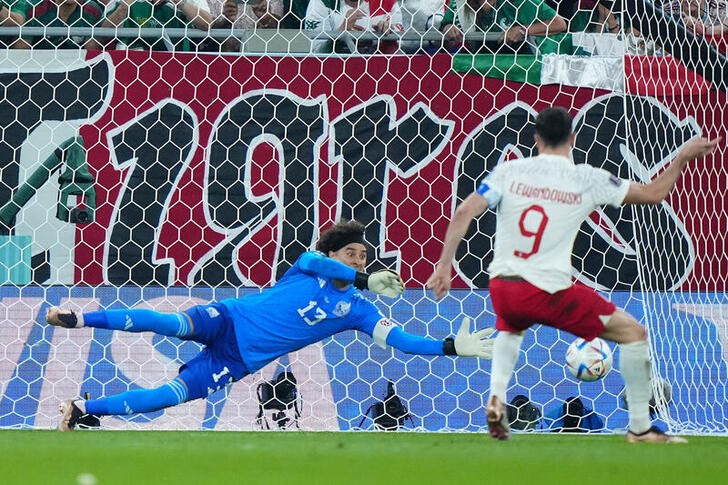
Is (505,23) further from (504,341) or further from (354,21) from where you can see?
(504,341)

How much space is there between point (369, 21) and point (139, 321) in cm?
331

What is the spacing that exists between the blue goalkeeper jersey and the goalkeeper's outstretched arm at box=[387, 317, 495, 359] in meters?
0.15

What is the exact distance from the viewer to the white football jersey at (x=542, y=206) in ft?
18.3

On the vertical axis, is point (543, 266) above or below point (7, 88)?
below

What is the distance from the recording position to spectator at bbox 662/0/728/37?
9116mm

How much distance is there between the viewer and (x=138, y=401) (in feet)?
23.7

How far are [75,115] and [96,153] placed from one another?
1.05 ft

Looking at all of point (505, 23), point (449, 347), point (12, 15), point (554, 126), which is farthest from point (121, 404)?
point (505, 23)

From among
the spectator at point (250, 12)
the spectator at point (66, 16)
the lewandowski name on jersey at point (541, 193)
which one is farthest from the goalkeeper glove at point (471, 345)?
the spectator at point (66, 16)

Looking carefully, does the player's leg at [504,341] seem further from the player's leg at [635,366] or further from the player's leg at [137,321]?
the player's leg at [137,321]

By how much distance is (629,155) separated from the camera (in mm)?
8945

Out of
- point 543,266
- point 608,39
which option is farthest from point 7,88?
point 543,266

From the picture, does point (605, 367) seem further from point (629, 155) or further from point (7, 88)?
point (7, 88)

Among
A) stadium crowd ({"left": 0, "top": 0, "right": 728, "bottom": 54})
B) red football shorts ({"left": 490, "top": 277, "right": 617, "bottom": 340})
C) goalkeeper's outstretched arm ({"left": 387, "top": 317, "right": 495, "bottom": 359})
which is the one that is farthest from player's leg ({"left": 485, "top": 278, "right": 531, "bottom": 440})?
stadium crowd ({"left": 0, "top": 0, "right": 728, "bottom": 54})
